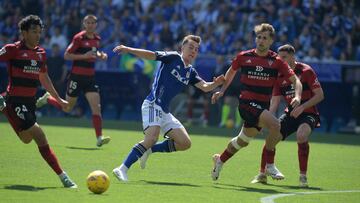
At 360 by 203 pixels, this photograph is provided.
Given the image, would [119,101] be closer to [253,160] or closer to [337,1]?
[337,1]

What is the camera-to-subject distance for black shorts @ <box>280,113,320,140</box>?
13.3 m

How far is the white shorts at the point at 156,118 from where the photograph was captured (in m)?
12.5

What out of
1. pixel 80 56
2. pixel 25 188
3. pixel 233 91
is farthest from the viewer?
pixel 233 91

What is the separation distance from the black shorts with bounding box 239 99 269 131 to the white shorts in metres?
1.01

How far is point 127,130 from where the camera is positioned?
23.1 meters

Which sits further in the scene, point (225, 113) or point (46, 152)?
point (225, 113)

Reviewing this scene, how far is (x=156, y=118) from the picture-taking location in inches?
492

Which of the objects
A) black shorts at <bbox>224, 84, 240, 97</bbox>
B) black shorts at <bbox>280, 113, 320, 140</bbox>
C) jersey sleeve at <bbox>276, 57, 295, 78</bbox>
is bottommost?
black shorts at <bbox>224, 84, 240, 97</bbox>

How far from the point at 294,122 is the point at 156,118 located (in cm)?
231

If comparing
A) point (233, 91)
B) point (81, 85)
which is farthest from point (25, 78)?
point (233, 91)

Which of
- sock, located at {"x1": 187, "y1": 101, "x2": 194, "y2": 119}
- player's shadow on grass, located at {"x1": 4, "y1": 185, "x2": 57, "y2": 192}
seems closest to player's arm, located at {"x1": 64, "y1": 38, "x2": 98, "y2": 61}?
player's shadow on grass, located at {"x1": 4, "y1": 185, "x2": 57, "y2": 192}

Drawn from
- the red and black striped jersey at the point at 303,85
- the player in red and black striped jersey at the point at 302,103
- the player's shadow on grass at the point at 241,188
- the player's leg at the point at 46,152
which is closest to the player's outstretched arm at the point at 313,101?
the player in red and black striped jersey at the point at 302,103

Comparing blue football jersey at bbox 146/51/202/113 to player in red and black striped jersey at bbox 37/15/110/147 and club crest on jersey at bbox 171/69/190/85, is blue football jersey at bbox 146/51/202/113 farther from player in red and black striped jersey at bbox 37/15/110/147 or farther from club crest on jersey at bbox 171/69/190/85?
player in red and black striped jersey at bbox 37/15/110/147

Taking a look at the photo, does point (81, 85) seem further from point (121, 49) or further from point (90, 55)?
point (121, 49)
